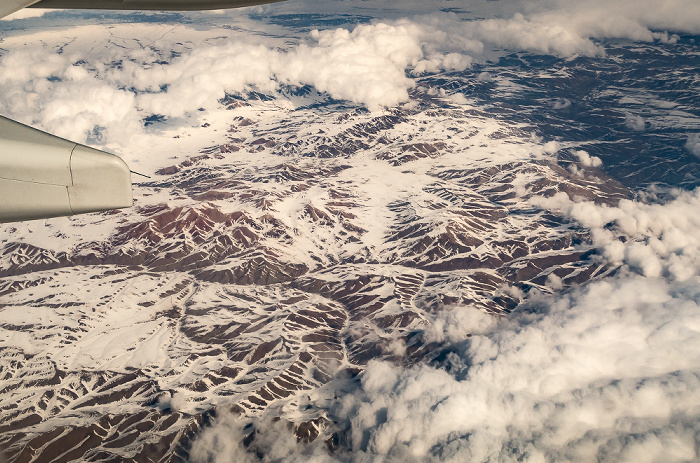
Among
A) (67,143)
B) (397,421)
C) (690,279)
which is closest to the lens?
(67,143)

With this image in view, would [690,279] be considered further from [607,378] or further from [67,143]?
[67,143]

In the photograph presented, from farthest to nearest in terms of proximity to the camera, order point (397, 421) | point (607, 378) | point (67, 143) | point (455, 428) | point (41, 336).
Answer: point (41, 336), point (397, 421), point (455, 428), point (607, 378), point (67, 143)

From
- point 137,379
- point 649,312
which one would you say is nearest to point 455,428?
point 649,312

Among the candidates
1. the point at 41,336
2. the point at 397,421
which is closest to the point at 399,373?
the point at 397,421

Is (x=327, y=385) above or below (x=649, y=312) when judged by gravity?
below

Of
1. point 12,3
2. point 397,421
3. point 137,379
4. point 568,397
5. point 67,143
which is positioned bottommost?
point 397,421

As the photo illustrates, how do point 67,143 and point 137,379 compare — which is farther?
point 137,379
